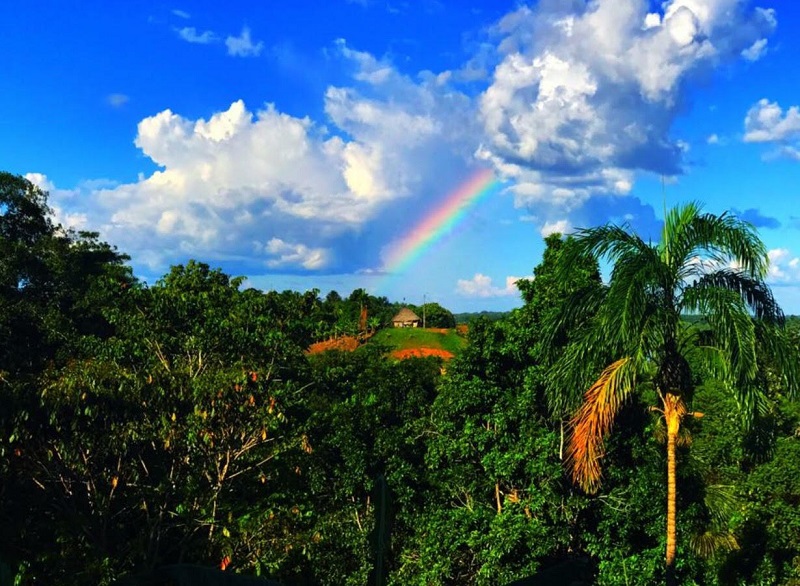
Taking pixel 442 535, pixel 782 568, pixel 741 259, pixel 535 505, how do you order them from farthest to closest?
1. pixel 782 568
2. pixel 442 535
3. pixel 535 505
4. pixel 741 259

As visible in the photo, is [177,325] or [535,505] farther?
[177,325]

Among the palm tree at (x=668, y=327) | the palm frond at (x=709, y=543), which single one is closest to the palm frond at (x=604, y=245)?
the palm tree at (x=668, y=327)

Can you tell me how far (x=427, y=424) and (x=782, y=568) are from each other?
979cm

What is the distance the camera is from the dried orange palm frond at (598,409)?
8.35 meters

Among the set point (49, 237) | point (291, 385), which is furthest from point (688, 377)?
point (49, 237)

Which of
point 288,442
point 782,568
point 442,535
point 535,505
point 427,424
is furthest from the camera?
point 782,568

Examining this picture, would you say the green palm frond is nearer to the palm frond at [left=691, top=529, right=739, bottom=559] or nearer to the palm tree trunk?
the palm tree trunk

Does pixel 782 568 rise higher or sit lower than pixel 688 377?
lower

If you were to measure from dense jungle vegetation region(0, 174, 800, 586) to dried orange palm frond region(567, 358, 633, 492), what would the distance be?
0.03 m

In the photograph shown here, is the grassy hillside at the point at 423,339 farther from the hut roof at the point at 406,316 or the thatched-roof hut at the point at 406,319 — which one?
the hut roof at the point at 406,316

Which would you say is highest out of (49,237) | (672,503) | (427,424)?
(49,237)

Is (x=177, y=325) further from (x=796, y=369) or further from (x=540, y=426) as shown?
(x=796, y=369)

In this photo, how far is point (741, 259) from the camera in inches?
344

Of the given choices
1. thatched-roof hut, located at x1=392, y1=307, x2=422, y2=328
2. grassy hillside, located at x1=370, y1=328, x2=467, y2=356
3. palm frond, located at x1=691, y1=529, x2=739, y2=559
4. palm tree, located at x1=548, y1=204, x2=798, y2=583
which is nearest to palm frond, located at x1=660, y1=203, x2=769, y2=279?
palm tree, located at x1=548, y1=204, x2=798, y2=583
